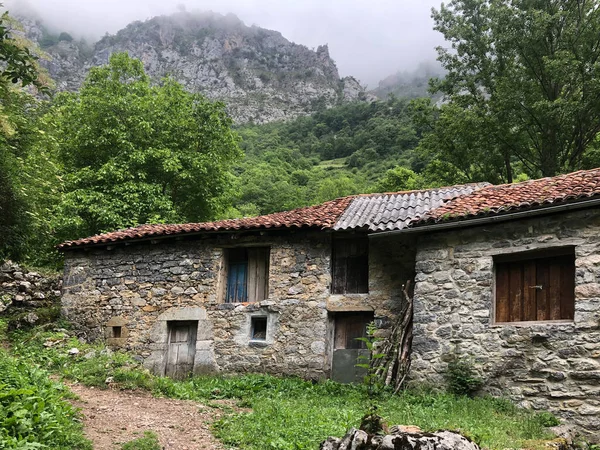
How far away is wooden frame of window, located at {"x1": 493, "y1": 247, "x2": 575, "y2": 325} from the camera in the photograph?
7465 mm

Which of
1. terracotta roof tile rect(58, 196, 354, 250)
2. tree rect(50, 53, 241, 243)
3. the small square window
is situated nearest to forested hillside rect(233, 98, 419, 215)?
tree rect(50, 53, 241, 243)

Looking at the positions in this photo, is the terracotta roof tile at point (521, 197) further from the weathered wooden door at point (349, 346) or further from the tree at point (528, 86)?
the tree at point (528, 86)

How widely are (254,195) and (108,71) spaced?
477 inches

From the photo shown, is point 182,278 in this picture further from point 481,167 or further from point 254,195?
point 254,195

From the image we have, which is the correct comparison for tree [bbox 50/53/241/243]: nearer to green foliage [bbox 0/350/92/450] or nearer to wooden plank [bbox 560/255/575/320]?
green foliage [bbox 0/350/92/450]

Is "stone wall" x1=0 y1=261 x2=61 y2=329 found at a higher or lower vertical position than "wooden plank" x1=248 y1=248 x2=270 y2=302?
lower

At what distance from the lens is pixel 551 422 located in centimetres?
673

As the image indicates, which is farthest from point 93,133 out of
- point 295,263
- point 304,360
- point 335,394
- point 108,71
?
point 335,394

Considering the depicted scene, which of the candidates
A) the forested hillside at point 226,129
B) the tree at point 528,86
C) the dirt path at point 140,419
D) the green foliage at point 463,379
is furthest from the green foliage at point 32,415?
the tree at point 528,86

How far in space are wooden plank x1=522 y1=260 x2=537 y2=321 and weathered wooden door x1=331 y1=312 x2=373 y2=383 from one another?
9.29 feet

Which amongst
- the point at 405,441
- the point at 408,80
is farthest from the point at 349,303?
the point at 408,80

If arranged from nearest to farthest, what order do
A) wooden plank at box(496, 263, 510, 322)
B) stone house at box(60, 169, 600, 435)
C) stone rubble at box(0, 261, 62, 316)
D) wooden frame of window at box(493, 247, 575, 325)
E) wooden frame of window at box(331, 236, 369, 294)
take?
stone house at box(60, 169, 600, 435) → wooden frame of window at box(493, 247, 575, 325) → wooden plank at box(496, 263, 510, 322) → wooden frame of window at box(331, 236, 369, 294) → stone rubble at box(0, 261, 62, 316)

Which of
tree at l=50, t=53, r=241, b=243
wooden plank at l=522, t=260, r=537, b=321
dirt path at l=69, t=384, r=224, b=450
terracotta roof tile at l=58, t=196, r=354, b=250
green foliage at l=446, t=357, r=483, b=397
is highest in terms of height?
tree at l=50, t=53, r=241, b=243

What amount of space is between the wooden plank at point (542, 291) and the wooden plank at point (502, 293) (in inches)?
16.4
